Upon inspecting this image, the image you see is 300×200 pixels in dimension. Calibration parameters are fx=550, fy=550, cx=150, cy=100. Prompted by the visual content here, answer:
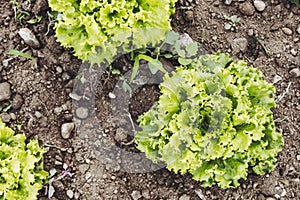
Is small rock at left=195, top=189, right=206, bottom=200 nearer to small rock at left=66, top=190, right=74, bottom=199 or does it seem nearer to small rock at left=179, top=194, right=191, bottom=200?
small rock at left=179, top=194, right=191, bottom=200

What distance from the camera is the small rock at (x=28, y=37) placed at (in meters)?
4.59

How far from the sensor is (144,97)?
463 cm

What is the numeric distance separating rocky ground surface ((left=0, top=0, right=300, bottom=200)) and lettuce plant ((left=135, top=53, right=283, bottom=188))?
366 millimetres

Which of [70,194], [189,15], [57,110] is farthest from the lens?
[189,15]

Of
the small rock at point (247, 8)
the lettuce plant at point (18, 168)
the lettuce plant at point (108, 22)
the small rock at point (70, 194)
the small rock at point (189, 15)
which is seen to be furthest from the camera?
A: the small rock at point (247, 8)

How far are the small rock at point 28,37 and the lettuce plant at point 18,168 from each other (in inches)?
34.0

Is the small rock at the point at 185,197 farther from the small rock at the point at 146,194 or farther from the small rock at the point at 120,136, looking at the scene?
the small rock at the point at 120,136

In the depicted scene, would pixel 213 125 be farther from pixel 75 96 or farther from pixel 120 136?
pixel 75 96

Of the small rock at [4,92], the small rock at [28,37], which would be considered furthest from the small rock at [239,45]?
the small rock at [4,92]

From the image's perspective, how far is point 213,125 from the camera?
3922 millimetres

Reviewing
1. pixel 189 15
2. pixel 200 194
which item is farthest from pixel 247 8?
pixel 200 194

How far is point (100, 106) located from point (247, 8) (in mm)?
1563

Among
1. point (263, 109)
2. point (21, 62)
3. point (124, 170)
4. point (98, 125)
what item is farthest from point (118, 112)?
point (263, 109)

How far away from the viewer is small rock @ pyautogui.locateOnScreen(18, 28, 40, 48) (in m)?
4.59
